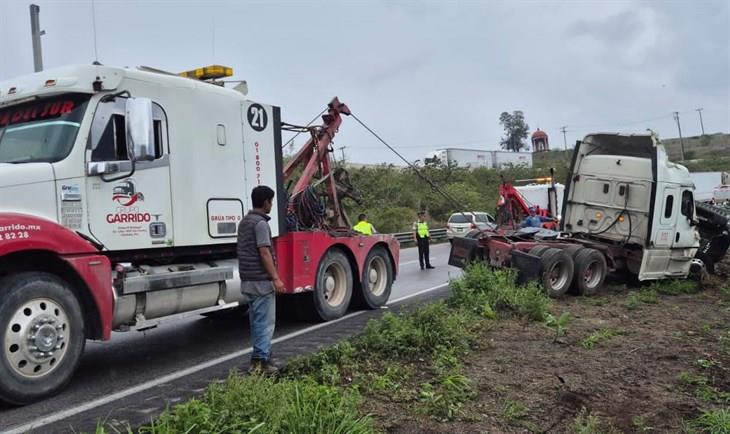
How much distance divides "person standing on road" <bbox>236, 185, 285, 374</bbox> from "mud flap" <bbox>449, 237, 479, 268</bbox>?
21.0ft


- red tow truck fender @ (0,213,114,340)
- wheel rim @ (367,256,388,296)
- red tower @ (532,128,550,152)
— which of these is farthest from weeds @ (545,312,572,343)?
red tower @ (532,128,550,152)

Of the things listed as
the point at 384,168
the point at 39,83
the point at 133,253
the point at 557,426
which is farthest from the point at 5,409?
the point at 384,168

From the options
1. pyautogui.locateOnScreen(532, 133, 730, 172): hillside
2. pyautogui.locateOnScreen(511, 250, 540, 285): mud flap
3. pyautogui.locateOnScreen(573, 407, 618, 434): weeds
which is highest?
pyautogui.locateOnScreen(532, 133, 730, 172): hillside

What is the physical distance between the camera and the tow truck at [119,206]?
16.6 feet

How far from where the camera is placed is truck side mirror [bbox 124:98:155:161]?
5.60 m

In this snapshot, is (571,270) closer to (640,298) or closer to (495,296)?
(640,298)

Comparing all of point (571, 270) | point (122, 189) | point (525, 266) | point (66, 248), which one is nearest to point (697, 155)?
point (571, 270)

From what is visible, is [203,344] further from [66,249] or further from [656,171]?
[656,171]

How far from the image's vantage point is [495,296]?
8.68 metres

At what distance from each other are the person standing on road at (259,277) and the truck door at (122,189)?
1.14 metres

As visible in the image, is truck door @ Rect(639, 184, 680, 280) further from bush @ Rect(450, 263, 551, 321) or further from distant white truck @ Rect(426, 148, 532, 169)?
distant white truck @ Rect(426, 148, 532, 169)

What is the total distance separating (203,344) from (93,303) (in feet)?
7.06

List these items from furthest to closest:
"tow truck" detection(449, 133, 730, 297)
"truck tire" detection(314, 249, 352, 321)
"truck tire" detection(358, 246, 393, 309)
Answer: "tow truck" detection(449, 133, 730, 297) < "truck tire" detection(358, 246, 393, 309) < "truck tire" detection(314, 249, 352, 321)

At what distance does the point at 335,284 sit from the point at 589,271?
4.91 m
